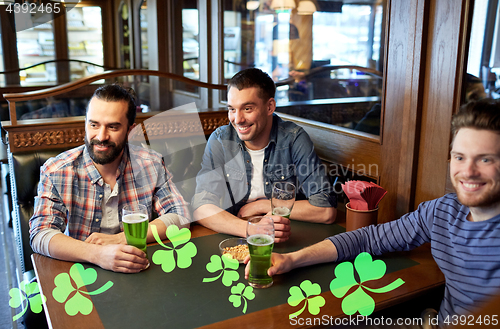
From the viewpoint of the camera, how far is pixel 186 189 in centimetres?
227

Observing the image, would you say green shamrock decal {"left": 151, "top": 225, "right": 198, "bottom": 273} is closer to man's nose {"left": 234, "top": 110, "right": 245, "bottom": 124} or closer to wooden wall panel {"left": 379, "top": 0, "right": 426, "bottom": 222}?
man's nose {"left": 234, "top": 110, "right": 245, "bottom": 124}

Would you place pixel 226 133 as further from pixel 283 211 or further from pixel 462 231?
pixel 462 231

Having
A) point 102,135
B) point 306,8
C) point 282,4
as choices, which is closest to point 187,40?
point 282,4

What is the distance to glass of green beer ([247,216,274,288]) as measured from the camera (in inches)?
46.9

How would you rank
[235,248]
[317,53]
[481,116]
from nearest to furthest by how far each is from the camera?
1. [481,116]
2. [235,248]
3. [317,53]

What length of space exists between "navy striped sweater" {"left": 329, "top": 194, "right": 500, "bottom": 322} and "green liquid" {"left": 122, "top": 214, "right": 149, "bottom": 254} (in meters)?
0.63

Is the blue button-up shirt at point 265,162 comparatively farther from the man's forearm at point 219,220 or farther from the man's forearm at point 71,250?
the man's forearm at point 71,250

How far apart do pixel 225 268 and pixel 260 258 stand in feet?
0.54

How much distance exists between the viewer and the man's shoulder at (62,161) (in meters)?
1.61

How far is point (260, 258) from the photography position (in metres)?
1.19

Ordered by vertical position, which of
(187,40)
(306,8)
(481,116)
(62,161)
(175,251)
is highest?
(306,8)

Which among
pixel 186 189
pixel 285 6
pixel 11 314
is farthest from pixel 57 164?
pixel 285 6

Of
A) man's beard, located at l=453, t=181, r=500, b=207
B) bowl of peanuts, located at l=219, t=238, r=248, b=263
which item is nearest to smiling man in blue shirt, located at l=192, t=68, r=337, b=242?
bowl of peanuts, located at l=219, t=238, r=248, b=263

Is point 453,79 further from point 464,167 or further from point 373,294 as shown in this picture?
point 373,294
